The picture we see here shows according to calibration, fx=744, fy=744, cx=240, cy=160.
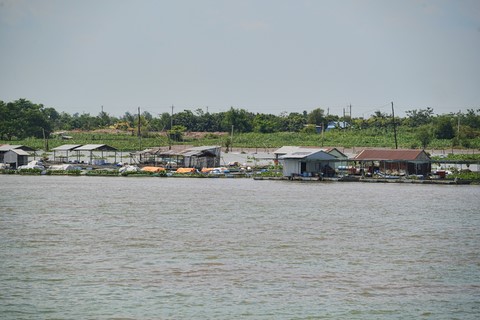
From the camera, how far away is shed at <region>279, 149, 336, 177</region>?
43.1 meters

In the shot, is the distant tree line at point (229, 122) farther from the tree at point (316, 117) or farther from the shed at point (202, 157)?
the shed at point (202, 157)

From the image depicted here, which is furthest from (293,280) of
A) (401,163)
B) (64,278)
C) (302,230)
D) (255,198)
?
(401,163)

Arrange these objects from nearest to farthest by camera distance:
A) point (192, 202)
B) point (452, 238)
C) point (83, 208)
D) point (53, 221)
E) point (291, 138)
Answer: point (452, 238)
point (53, 221)
point (83, 208)
point (192, 202)
point (291, 138)

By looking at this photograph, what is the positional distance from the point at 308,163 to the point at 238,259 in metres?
29.2

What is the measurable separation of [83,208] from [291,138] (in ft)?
169

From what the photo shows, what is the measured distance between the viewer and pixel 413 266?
1488 cm

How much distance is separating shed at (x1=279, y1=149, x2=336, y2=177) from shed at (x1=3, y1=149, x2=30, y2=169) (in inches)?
868

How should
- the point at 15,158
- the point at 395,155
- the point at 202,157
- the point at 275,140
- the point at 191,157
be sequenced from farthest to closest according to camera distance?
the point at 275,140, the point at 15,158, the point at 191,157, the point at 202,157, the point at 395,155

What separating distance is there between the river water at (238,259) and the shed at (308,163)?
13730 millimetres

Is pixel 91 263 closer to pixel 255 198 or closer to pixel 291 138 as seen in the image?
pixel 255 198

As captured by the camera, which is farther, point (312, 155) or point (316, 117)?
point (316, 117)

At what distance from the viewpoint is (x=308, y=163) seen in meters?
44.2

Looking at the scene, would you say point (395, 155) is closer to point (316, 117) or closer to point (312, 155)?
point (312, 155)

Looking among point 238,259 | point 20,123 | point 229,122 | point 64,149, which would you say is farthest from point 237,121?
point 238,259
